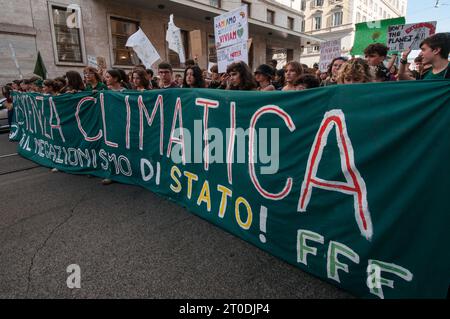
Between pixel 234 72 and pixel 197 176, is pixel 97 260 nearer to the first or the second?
pixel 197 176

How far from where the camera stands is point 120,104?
404 centimetres

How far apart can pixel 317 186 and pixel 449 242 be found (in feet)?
2.64

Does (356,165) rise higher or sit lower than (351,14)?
lower

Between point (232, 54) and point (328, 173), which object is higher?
point (232, 54)

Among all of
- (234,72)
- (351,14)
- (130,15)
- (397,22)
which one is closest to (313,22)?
(351,14)

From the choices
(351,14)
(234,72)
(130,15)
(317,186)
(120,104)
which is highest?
(351,14)

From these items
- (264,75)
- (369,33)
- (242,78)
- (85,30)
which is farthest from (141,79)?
(85,30)

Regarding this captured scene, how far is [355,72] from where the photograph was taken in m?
2.84

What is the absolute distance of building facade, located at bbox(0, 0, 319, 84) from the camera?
10.7 m

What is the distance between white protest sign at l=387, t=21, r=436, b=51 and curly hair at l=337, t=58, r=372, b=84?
4015 mm

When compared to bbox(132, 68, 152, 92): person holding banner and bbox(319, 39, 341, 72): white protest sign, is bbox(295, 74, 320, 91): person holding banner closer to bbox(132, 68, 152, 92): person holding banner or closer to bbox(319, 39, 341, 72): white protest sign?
bbox(132, 68, 152, 92): person holding banner

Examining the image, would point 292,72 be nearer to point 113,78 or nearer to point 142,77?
point 142,77

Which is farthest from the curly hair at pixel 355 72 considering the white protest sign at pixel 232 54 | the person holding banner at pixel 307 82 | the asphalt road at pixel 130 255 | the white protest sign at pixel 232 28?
the white protest sign at pixel 232 28

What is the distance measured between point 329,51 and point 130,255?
7.25 m
